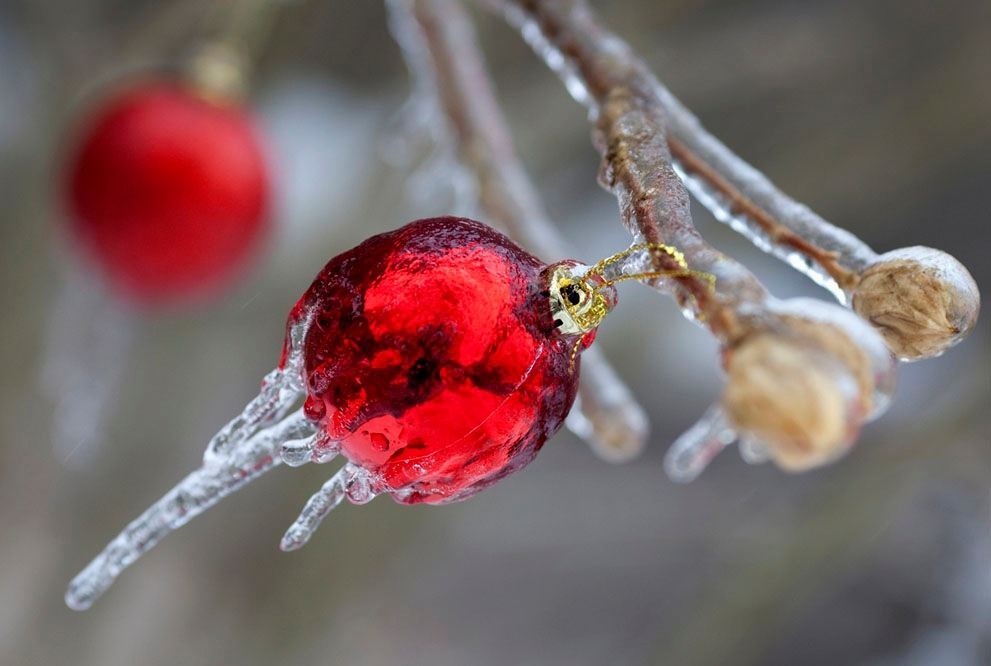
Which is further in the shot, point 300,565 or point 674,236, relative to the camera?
point 300,565

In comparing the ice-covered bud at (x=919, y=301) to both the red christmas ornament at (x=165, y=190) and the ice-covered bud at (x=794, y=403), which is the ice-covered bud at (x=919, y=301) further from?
the red christmas ornament at (x=165, y=190)

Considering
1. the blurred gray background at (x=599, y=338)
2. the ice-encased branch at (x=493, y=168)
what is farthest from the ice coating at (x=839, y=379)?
the blurred gray background at (x=599, y=338)

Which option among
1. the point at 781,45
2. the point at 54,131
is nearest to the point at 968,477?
the point at 781,45

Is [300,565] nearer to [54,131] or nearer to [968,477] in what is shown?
[54,131]

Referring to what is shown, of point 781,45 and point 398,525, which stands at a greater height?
point 781,45

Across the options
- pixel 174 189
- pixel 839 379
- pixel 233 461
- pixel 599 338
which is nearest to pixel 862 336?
pixel 839 379

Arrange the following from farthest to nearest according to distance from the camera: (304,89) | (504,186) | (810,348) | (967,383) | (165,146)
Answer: (304,89) → (967,383) → (165,146) → (504,186) → (810,348)

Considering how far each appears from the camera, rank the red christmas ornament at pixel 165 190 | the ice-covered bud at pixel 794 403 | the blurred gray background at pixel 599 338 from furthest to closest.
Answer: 1. the blurred gray background at pixel 599 338
2. the red christmas ornament at pixel 165 190
3. the ice-covered bud at pixel 794 403

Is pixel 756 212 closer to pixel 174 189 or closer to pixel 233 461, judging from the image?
pixel 233 461
